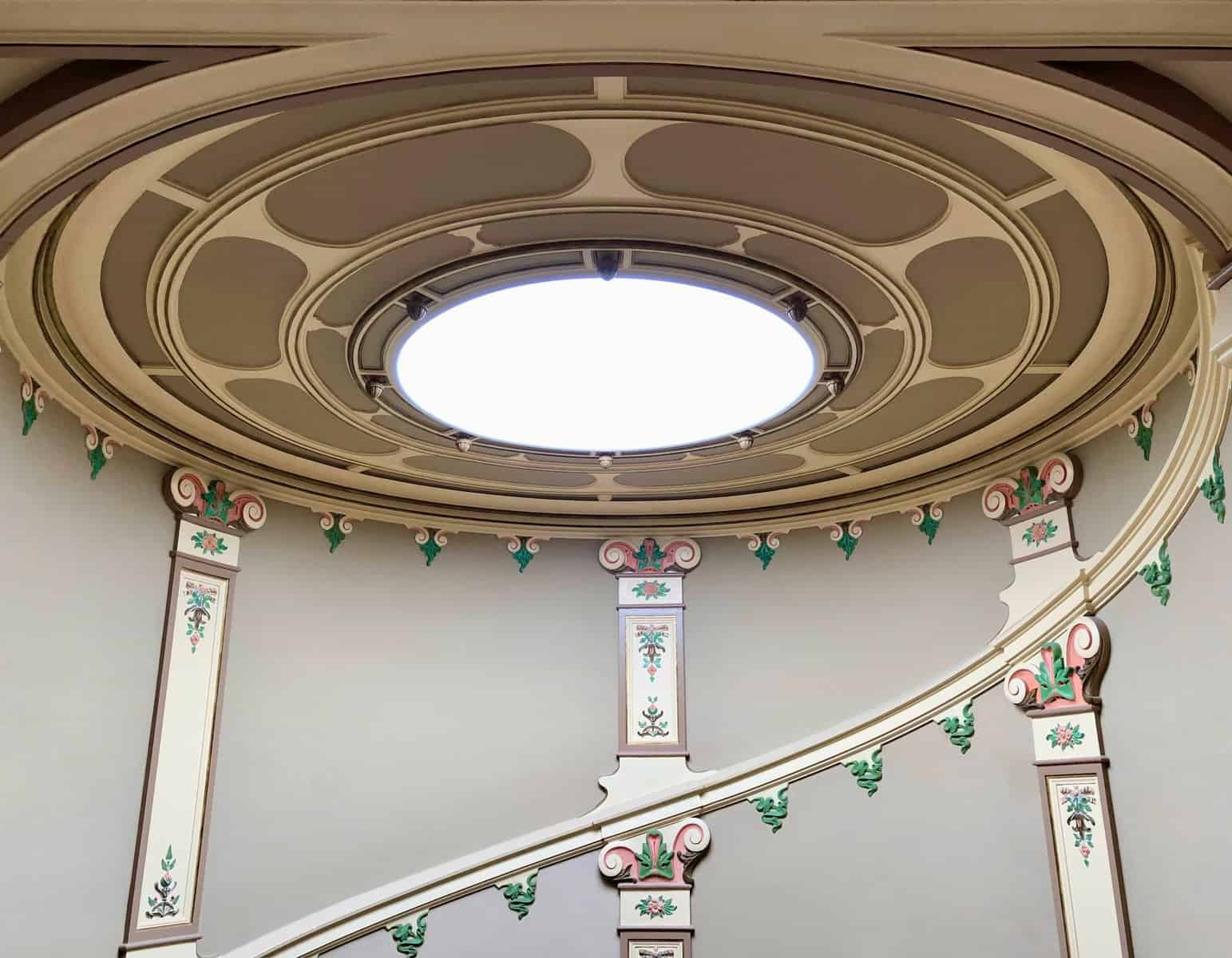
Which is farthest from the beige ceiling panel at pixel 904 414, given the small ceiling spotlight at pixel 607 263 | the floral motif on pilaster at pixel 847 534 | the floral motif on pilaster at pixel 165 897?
the floral motif on pilaster at pixel 165 897

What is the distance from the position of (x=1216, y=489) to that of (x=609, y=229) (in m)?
2.42

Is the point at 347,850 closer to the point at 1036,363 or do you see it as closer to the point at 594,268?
the point at 594,268

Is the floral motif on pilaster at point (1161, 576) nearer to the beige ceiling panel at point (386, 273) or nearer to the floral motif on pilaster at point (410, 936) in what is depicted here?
the beige ceiling panel at point (386, 273)

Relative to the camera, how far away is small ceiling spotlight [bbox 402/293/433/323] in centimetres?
448

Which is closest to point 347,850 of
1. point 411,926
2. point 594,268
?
point 411,926

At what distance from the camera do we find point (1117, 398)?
17.2ft

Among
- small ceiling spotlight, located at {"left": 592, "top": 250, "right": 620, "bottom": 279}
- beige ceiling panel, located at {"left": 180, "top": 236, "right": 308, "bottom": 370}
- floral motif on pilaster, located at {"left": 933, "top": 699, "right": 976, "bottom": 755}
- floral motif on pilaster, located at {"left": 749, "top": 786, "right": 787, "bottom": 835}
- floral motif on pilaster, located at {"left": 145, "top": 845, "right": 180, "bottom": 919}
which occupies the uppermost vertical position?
small ceiling spotlight, located at {"left": 592, "top": 250, "right": 620, "bottom": 279}

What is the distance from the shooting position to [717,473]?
21.6 ft

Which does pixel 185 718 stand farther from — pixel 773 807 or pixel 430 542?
pixel 773 807

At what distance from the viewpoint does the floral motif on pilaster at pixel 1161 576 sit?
4.26 metres

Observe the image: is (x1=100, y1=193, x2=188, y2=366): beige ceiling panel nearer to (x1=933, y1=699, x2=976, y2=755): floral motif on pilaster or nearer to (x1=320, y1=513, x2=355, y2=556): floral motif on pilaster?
(x1=320, y1=513, x2=355, y2=556): floral motif on pilaster

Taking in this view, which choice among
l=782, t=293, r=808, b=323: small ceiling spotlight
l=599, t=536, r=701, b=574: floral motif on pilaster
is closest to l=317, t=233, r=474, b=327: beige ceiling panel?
l=782, t=293, r=808, b=323: small ceiling spotlight

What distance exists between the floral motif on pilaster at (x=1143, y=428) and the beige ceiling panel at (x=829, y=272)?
1580mm

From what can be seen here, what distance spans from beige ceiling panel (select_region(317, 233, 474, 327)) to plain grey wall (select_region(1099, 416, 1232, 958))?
9.51 ft
